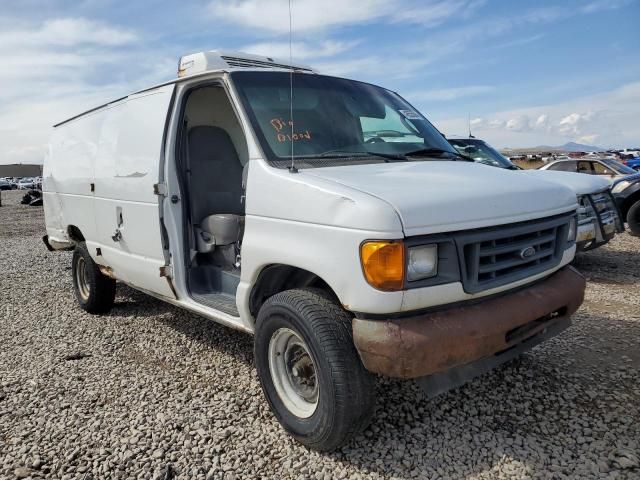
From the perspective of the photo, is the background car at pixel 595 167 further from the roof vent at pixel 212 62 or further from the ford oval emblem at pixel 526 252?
the ford oval emblem at pixel 526 252

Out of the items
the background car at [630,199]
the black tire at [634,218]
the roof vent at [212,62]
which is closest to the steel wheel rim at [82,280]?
the roof vent at [212,62]

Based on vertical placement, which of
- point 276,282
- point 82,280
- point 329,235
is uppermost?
point 329,235

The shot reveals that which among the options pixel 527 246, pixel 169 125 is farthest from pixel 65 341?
pixel 527 246

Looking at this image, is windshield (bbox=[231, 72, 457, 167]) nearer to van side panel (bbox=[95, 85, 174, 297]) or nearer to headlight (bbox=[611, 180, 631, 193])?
van side panel (bbox=[95, 85, 174, 297])

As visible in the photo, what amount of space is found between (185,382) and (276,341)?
125cm

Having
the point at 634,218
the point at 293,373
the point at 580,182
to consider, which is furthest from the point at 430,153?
the point at 634,218

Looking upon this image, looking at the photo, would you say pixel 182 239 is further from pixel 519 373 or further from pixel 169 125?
pixel 519 373

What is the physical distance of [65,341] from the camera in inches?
195

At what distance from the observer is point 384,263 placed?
7.96 ft

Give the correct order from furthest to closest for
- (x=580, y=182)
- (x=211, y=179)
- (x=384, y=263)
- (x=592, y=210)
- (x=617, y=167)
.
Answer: (x=617, y=167) → (x=580, y=182) → (x=592, y=210) → (x=211, y=179) → (x=384, y=263)

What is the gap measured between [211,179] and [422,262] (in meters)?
2.61

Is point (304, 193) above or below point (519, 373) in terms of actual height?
above

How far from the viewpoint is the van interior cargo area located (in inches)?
161

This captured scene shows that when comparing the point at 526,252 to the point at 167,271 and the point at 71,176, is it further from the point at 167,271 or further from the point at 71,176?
the point at 71,176
